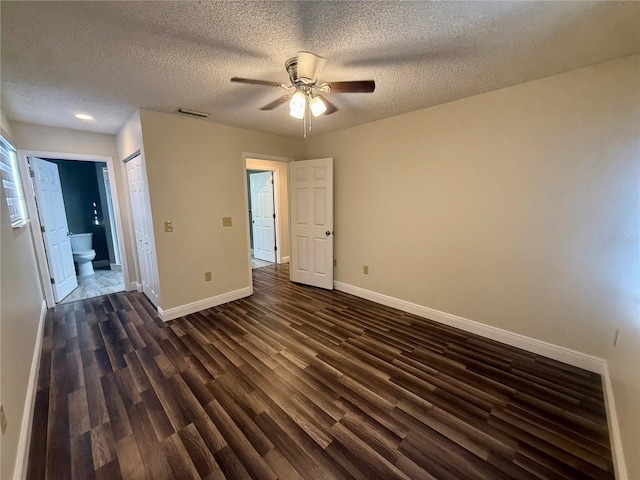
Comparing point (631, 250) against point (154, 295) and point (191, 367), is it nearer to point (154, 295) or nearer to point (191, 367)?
point (191, 367)

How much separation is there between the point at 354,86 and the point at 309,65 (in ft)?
1.08

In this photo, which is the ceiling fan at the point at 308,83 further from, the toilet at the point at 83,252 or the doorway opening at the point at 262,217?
the toilet at the point at 83,252

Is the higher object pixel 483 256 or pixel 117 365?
pixel 483 256

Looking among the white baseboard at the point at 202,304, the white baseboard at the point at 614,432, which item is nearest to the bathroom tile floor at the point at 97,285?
the white baseboard at the point at 202,304

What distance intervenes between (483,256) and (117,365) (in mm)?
3655

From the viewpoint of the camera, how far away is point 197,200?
3217mm

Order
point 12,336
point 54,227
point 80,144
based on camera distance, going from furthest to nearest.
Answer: point 54,227 → point 80,144 → point 12,336

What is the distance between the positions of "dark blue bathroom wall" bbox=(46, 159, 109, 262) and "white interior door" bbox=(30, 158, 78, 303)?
161 cm

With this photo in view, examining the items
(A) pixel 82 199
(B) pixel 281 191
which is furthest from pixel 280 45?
(A) pixel 82 199

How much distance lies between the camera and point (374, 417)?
170 centimetres

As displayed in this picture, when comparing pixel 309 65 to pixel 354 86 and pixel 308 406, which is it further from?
pixel 308 406

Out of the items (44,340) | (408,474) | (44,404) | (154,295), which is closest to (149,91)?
(154,295)

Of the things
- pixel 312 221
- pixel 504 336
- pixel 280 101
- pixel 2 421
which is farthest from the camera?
pixel 312 221

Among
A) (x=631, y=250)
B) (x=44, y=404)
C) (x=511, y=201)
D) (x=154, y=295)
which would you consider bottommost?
(x=44, y=404)
